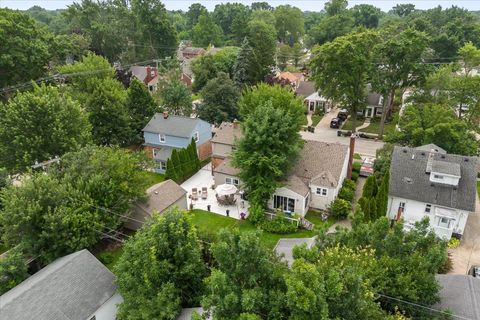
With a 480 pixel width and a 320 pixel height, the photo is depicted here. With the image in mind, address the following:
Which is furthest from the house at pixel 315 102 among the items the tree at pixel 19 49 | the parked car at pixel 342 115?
the tree at pixel 19 49

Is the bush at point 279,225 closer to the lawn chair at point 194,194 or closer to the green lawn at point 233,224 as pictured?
the green lawn at point 233,224

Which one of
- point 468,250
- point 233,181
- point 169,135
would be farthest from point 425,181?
point 169,135

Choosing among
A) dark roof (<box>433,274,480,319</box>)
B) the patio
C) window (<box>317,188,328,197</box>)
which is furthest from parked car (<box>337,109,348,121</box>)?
dark roof (<box>433,274,480,319</box>)

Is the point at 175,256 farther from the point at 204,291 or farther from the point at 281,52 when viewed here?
the point at 281,52

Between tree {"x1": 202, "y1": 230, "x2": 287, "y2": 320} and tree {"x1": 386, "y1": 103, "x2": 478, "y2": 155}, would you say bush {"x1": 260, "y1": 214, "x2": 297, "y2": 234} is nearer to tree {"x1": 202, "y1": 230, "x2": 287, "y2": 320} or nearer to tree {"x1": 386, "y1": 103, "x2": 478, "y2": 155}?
tree {"x1": 202, "y1": 230, "x2": 287, "y2": 320}

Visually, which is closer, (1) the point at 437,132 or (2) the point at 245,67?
(1) the point at 437,132

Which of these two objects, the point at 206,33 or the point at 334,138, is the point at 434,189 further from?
the point at 206,33
